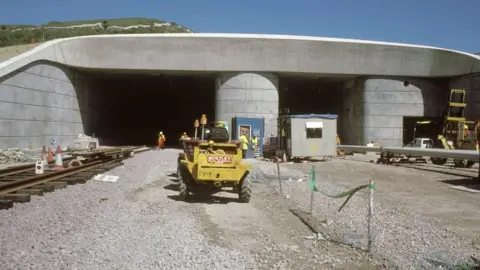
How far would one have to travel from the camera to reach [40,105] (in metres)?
26.1

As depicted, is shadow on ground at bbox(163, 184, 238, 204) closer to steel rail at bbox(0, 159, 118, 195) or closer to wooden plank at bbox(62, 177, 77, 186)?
wooden plank at bbox(62, 177, 77, 186)

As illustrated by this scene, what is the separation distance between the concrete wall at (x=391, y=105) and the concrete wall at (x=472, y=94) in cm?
191

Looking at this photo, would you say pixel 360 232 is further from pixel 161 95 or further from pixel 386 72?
pixel 161 95

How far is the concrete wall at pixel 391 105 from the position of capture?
31.8 meters

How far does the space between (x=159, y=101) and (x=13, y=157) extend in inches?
1228

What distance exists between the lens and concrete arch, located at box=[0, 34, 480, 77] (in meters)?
29.4

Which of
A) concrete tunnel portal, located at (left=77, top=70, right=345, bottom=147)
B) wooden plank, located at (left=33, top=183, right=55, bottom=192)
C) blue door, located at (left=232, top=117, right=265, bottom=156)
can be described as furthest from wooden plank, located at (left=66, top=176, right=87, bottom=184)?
concrete tunnel portal, located at (left=77, top=70, right=345, bottom=147)

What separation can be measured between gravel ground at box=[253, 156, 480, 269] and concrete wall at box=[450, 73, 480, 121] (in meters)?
16.0

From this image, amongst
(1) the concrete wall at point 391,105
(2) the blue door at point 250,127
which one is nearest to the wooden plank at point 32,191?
(2) the blue door at point 250,127

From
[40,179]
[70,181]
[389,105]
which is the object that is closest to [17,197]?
[40,179]

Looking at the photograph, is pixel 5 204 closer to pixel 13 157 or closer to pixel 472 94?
pixel 13 157

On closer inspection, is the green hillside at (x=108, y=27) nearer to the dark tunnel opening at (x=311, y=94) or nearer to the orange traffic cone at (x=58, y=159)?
the dark tunnel opening at (x=311, y=94)

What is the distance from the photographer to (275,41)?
1171 inches

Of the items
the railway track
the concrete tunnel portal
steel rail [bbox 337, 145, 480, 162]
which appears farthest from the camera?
the concrete tunnel portal
